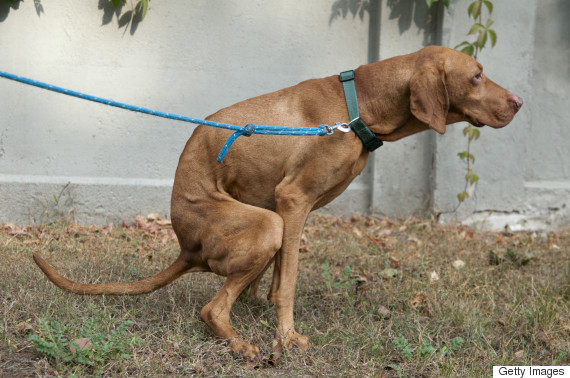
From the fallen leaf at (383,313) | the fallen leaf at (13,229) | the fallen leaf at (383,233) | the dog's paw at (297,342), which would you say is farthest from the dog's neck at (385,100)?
the fallen leaf at (13,229)

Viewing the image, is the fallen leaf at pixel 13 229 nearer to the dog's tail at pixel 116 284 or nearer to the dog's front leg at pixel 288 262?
the dog's tail at pixel 116 284

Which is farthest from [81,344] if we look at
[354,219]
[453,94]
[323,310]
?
[354,219]

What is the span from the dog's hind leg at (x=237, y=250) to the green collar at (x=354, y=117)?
663 millimetres

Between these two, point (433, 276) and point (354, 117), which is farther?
point (433, 276)

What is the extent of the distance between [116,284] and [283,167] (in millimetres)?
1131

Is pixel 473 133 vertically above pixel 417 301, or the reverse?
pixel 473 133

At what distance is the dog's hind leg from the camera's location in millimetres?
2971

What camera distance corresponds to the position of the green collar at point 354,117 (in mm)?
3209

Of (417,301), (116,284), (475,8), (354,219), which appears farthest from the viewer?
(354,219)

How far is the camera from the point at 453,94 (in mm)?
3352

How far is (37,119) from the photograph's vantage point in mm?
5395
